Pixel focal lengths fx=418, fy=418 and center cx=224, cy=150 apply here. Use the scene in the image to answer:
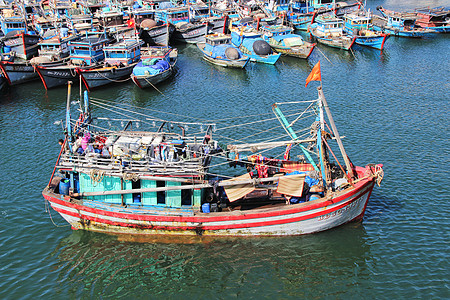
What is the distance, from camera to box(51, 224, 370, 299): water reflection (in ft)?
68.3

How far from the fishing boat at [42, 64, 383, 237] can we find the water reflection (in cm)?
69

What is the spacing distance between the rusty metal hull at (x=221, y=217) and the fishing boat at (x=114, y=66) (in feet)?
84.6

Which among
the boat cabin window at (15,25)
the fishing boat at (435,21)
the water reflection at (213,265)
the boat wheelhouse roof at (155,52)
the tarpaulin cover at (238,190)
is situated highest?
the fishing boat at (435,21)

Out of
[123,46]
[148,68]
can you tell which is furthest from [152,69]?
[123,46]

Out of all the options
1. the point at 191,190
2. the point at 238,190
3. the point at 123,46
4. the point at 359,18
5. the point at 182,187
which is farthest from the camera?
the point at 359,18

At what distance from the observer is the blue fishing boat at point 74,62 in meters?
47.1

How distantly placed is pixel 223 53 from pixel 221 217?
36.1 m

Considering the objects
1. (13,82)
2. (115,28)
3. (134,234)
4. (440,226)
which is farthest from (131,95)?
(440,226)

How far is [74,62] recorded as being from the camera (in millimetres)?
49250

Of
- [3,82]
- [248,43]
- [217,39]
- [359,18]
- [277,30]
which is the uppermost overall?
[359,18]

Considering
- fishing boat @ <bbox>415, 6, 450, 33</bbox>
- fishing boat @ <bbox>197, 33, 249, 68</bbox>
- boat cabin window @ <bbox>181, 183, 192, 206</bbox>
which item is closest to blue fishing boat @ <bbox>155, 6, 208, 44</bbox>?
fishing boat @ <bbox>197, 33, 249, 68</bbox>

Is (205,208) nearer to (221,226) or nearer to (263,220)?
(221,226)

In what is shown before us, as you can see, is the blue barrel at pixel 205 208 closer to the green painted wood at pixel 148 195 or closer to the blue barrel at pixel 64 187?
the green painted wood at pixel 148 195

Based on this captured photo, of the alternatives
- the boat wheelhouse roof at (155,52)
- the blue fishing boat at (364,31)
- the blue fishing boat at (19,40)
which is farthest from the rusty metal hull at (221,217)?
the blue fishing boat at (364,31)
